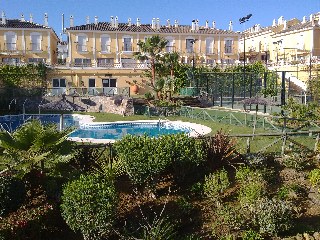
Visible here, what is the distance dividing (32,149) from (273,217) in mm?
5495

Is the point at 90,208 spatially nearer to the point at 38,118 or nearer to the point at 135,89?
the point at 38,118

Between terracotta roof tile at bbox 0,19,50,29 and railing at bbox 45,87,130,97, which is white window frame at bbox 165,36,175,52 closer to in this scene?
terracotta roof tile at bbox 0,19,50,29

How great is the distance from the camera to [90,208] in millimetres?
7191

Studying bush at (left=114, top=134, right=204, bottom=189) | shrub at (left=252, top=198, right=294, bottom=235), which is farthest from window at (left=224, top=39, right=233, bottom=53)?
shrub at (left=252, top=198, right=294, bottom=235)

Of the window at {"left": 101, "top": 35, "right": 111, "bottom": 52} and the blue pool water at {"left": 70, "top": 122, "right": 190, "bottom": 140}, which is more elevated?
the window at {"left": 101, "top": 35, "right": 111, "bottom": 52}

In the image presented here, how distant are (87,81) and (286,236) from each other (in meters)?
37.0

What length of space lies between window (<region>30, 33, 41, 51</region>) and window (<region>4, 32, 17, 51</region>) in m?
2.04

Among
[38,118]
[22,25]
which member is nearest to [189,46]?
[22,25]

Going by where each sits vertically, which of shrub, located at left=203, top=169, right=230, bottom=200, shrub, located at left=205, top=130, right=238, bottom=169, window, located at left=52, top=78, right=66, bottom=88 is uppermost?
window, located at left=52, top=78, right=66, bottom=88

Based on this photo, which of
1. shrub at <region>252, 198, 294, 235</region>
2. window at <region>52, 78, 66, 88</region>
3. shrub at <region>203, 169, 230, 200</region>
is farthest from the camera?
window at <region>52, 78, 66, 88</region>

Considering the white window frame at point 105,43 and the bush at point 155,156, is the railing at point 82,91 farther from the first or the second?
the bush at point 155,156

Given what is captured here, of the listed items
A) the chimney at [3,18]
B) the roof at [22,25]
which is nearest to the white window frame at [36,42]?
the roof at [22,25]

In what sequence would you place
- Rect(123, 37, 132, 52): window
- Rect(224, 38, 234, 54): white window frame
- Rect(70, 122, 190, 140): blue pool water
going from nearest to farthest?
Rect(70, 122, 190, 140): blue pool water → Rect(123, 37, 132, 52): window → Rect(224, 38, 234, 54): white window frame

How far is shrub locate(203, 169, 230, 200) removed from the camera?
8953 millimetres
